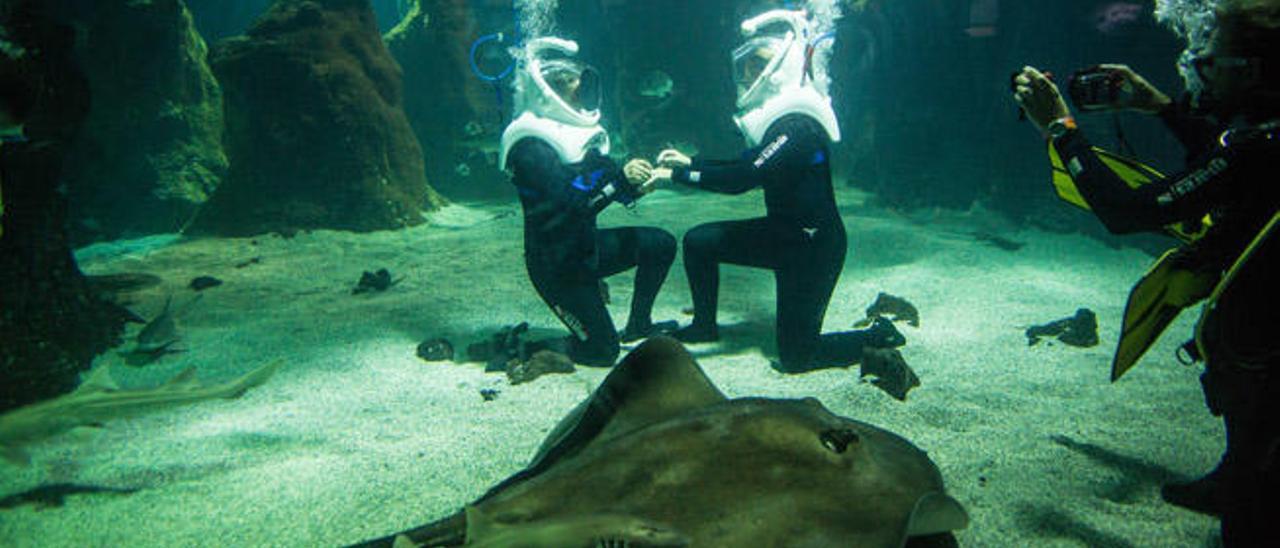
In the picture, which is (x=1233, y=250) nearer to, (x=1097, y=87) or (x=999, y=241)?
(x=1097, y=87)

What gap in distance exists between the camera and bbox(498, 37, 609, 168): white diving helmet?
5453 millimetres

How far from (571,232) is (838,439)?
371 cm

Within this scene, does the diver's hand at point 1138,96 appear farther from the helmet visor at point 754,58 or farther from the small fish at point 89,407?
the small fish at point 89,407

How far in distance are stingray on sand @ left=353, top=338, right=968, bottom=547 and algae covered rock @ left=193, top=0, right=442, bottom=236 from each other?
11464mm

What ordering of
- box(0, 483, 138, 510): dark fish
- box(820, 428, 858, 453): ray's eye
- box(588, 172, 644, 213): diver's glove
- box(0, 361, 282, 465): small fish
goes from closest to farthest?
box(820, 428, 858, 453): ray's eye < box(0, 361, 282, 465): small fish < box(0, 483, 138, 510): dark fish < box(588, 172, 644, 213): diver's glove

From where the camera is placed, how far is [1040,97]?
3.10 meters

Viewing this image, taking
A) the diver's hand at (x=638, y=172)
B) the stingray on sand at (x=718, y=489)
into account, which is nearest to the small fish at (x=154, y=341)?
the diver's hand at (x=638, y=172)

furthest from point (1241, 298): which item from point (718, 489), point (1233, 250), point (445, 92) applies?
point (445, 92)

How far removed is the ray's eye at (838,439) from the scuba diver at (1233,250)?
5.09ft

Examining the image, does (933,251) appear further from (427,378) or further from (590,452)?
(590,452)

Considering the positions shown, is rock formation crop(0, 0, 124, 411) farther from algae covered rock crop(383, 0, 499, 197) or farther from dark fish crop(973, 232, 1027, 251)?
dark fish crop(973, 232, 1027, 251)

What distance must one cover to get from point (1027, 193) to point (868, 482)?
1298cm

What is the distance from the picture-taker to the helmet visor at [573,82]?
18.7 ft

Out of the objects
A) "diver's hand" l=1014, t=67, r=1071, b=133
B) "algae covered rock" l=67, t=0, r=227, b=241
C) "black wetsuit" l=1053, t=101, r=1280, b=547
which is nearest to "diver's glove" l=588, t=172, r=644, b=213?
"diver's hand" l=1014, t=67, r=1071, b=133
